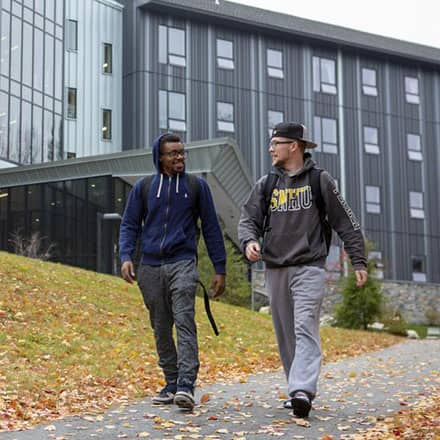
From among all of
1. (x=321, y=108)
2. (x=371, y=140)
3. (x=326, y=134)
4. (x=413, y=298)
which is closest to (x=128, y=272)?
(x=326, y=134)

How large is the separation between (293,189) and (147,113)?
36186mm

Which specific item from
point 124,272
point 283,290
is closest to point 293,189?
point 283,290

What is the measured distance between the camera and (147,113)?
42.5m

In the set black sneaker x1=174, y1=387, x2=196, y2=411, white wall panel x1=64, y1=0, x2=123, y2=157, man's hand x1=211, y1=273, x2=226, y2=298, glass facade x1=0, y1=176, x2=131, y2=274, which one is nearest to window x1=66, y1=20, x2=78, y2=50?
white wall panel x1=64, y1=0, x2=123, y2=157

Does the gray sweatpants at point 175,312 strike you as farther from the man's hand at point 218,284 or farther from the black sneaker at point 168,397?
the man's hand at point 218,284

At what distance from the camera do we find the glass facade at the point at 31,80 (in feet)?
121

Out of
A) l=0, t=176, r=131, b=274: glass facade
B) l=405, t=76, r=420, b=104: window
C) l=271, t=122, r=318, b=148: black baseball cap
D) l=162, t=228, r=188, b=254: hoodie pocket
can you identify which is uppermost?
l=405, t=76, r=420, b=104: window

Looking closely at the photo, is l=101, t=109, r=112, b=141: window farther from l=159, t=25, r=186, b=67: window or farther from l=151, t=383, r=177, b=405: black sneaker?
l=151, t=383, r=177, b=405: black sneaker

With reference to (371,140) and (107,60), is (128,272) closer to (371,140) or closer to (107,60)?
(107,60)

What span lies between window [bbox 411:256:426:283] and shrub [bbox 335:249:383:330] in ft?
53.4

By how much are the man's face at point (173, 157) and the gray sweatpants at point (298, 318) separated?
1057 mm

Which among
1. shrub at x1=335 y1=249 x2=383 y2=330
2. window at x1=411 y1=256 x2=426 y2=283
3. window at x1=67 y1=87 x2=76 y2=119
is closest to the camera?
shrub at x1=335 y1=249 x2=383 y2=330

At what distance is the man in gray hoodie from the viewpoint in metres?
6.63

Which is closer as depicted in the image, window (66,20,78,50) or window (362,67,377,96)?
window (66,20,78,50)
